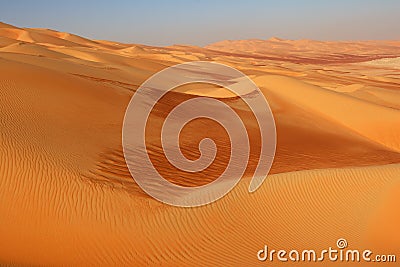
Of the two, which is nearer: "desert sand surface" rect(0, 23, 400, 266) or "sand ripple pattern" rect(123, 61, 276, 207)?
"desert sand surface" rect(0, 23, 400, 266)

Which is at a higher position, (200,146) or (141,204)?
(200,146)

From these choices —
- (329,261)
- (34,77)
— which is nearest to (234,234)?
(329,261)

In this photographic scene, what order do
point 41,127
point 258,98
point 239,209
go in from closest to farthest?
point 239,209
point 41,127
point 258,98

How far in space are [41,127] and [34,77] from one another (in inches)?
169

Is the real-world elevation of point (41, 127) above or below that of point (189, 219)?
above

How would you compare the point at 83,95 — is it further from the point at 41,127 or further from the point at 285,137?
the point at 285,137

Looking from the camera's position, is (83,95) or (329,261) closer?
(329,261)

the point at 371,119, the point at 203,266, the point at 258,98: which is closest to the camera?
the point at 203,266

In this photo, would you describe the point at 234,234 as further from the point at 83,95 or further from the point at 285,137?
the point at 83,95

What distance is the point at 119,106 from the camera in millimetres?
11836

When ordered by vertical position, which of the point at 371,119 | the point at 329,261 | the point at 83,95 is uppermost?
the point at 83,95

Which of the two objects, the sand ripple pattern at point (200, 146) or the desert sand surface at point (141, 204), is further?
the sand ripple pattern at point (200, 146)

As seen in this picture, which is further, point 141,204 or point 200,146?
point 200,146

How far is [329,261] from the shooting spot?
5.03 m
